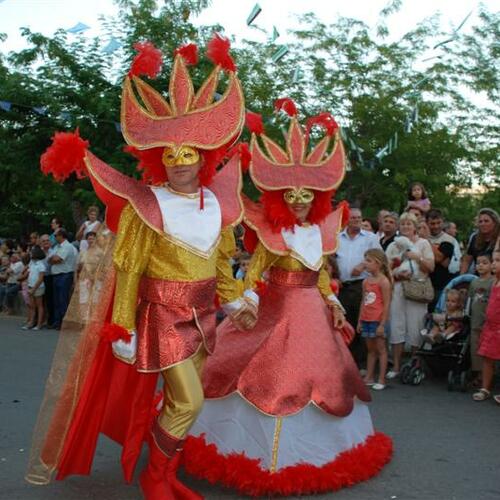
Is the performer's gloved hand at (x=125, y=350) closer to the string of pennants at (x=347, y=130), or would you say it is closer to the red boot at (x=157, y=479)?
the red boot at (x=157, y=479)

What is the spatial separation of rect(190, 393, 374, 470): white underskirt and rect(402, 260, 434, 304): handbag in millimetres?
3501

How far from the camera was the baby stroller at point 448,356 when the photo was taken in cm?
773

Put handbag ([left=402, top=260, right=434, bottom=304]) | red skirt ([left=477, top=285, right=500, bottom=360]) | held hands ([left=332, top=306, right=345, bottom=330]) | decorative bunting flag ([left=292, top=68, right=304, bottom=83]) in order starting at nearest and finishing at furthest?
1. held hands ([left=332, top=306, right=345, bottom=330])
2. red skirt ([left=477, top=285, right=500, bottom=360])
3. handbag ([left=402, top=260, right=434, bottom=304])
4. decorative bunting flag ([left=292, top=68, right=304, bottom=83])

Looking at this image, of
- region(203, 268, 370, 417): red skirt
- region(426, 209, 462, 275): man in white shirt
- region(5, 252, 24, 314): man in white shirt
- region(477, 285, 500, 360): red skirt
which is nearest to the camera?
region(203, 268, 370, 417): red skirt

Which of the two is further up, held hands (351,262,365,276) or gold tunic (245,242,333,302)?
gold tunic (245,242,333,302)

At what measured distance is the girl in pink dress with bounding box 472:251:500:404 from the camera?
23.5 ft

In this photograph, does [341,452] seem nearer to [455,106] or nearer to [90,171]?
[90,171]

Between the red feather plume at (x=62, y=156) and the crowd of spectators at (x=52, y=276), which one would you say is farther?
the crowd of spectators at (x=52, y=276)

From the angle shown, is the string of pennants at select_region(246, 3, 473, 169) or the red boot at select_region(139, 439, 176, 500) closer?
the red boot at select_region(139, 439, 176, 500)

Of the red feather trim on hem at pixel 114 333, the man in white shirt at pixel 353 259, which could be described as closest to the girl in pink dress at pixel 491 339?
the man in white shirt at pixel 353 259

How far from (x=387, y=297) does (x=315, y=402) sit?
3.24 metres

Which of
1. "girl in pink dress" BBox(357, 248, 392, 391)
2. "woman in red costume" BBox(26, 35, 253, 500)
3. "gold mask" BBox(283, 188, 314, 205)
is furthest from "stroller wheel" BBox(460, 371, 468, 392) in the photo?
"woman in red costume" BBox(26, 35, 253, 500)

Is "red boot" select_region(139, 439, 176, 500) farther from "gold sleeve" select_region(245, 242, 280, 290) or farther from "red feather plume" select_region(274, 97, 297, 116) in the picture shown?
"red feather plume" select_region(274, 97, 297, 116)

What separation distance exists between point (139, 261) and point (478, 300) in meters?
4.44
